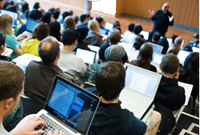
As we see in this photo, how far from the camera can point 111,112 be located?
1.24m

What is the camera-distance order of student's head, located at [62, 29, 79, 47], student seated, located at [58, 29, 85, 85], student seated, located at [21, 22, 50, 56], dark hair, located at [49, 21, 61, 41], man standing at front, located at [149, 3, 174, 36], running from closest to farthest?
student seated, located at [58, 29, 85, 85] < student's head, located at [62, 29, 79, 47] < student seated, located at [21, 22, 50, 56] < dark hair, located at [49, 21, 61, 41] < man standing at front, located at [149, 3, 174, 36]

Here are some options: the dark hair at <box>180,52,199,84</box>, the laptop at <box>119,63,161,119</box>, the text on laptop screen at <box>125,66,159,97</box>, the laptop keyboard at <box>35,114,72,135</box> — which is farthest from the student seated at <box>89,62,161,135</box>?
the dark hair at <box>180,52,199,84</box>

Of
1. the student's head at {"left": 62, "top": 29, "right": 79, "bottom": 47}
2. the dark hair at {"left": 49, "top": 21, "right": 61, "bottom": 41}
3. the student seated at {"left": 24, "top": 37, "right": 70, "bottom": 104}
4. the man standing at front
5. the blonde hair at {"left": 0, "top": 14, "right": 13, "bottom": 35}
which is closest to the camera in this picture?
the student seated at {"left": 24, "top": 37, "right": 70, "bottom": 104}

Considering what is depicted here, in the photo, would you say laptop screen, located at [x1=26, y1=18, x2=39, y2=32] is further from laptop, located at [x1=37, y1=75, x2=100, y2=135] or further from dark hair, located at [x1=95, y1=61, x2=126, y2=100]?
dark hair, located at [x1=95, y1=61, x2=126, y2=100]

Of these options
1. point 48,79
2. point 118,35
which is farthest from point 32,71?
point 118,35

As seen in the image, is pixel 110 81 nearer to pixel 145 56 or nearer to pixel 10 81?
pixel 10 81

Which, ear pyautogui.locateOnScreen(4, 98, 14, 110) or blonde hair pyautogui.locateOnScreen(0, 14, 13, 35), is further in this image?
blonde hair pyautogui.locateOnScreen(0, 14, 13, 35)

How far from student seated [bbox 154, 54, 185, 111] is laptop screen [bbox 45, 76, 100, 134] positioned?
114 centimetres

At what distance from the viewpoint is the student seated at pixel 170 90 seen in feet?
6.88

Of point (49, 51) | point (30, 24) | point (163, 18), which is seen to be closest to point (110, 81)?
point (49, 51)

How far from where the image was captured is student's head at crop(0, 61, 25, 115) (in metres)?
0.98

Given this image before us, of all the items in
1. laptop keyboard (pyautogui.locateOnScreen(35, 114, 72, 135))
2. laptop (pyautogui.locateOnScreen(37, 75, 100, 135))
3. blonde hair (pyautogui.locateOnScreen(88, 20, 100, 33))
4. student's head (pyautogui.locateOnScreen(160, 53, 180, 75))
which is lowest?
laptop keyboard (pyautogui.locateOnScreen(35, 114, 72, 135))

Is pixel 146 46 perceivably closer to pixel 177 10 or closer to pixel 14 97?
→ pixel 14 97

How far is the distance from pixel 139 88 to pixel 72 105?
0.82 metres
